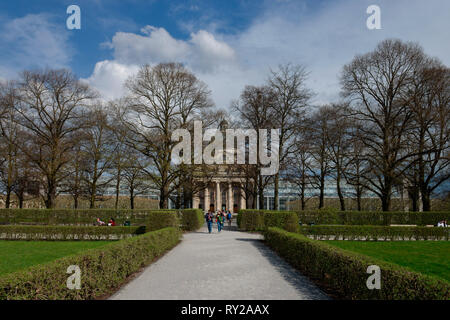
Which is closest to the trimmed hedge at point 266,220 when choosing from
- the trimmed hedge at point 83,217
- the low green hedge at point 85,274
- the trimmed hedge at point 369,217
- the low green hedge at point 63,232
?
the trimmed hedge at point 369,217

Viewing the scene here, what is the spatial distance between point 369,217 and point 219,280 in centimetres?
2179

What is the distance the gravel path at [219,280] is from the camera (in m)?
7.46


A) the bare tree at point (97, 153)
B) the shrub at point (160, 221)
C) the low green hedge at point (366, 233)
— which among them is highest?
the bare tree at point (97, 153)

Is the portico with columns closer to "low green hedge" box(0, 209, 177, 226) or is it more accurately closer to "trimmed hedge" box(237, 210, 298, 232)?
"low green hedge" box(0, 209, 177, 226)

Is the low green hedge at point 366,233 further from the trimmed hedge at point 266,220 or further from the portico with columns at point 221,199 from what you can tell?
the portico with columns at point 221,199

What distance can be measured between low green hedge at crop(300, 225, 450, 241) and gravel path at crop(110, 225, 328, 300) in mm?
9349

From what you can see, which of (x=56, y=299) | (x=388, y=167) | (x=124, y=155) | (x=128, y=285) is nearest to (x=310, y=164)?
(x=388, y=167)

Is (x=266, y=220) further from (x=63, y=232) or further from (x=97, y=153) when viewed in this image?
(x=97, y=153)

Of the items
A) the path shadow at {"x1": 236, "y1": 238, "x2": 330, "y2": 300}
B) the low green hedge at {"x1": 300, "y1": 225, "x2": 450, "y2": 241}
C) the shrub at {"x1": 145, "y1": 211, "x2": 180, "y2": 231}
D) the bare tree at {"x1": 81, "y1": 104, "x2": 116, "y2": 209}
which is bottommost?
the low green hedge at {"x1": 300, "y1": 225, "x2": 450, "y2": 241}

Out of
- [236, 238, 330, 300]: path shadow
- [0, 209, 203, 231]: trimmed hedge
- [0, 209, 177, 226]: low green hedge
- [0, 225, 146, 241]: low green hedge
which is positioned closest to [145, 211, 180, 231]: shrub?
[0, 225, 146, 241]: low green hedge

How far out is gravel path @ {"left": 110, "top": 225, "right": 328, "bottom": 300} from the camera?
24.5 ft

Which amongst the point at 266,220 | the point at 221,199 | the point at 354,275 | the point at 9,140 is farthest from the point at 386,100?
the point at 221,199

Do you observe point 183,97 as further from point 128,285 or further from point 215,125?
point 128,285

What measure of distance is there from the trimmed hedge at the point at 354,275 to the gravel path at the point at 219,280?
0.47 metres
